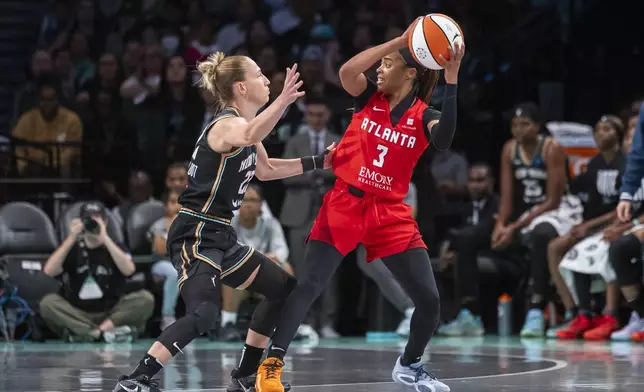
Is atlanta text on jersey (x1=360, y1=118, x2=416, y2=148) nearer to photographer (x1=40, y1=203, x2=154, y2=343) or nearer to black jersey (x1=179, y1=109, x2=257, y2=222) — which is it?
black jersey (x1=179, y1=109, x2=257, y2=222)

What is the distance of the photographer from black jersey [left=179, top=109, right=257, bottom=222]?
16.3ft

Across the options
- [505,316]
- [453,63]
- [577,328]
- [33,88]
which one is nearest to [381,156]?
[453,63]

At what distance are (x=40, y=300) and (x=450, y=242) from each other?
408 centimetres

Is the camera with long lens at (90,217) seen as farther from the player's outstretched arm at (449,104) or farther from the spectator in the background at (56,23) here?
the player's outstretched arm at (449,104)

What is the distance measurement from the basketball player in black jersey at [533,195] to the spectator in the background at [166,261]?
124 inches

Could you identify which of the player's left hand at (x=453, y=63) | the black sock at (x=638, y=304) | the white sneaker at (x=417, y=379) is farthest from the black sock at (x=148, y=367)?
the black sock at (x=638, y=304)

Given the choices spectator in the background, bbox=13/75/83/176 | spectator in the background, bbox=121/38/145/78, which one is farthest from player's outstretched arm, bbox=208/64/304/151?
spectator in the background, bbox=121/38/145/78

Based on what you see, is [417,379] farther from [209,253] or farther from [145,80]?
[145,80]

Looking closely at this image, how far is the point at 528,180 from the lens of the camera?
1229 cm

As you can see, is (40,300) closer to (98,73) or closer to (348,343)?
(348,343)

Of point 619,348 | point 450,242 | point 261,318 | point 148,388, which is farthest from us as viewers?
point 450,242

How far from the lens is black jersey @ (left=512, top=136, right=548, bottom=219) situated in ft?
40.1

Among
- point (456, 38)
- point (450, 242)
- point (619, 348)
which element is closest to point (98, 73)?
point (450, 242)

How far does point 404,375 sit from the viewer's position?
22.8 feet
